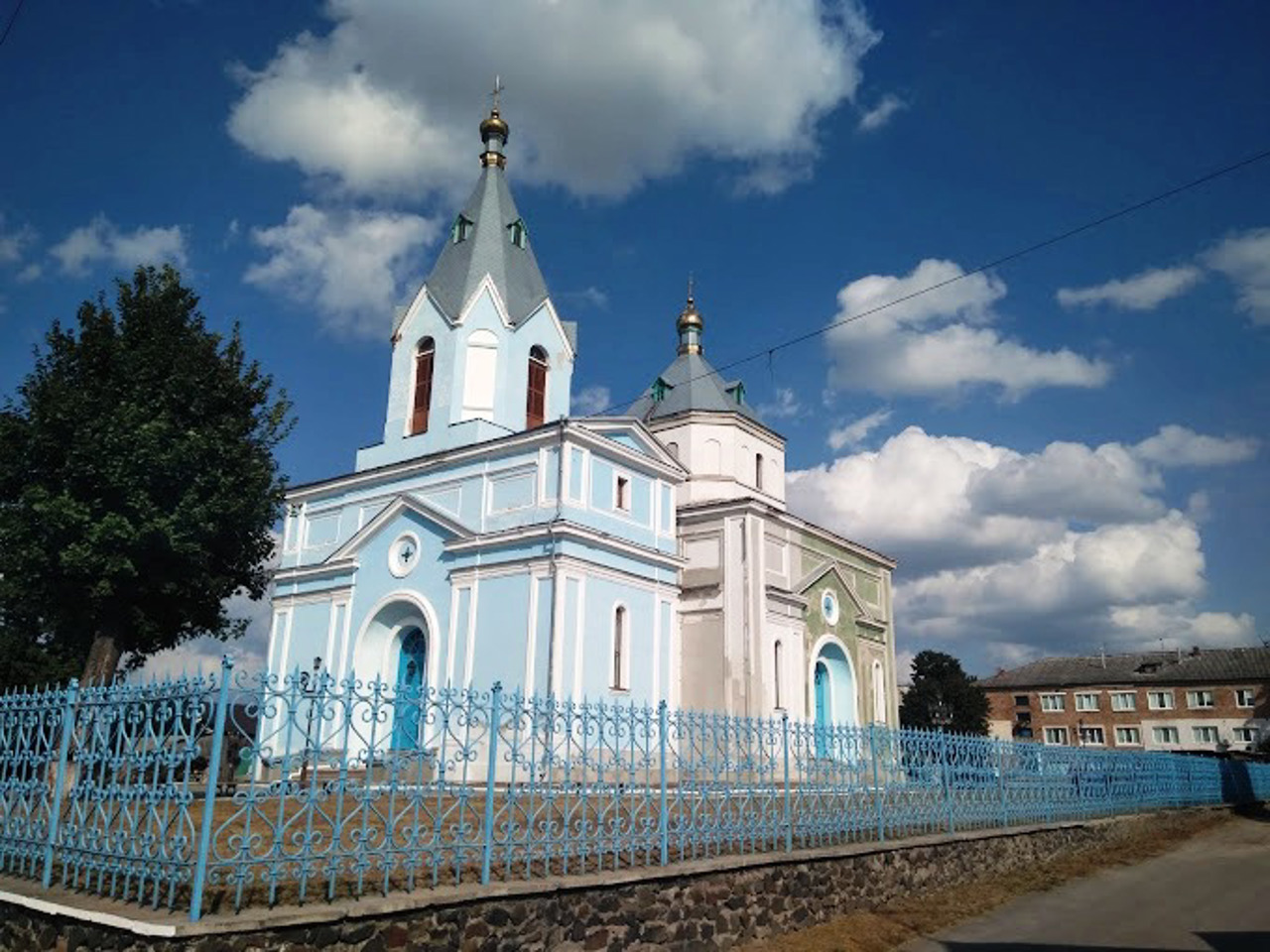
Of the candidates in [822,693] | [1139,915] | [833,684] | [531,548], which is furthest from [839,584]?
[1139,915]

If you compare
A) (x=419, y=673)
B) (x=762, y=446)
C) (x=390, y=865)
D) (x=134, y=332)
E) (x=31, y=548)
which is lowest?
(x=390, y=865)

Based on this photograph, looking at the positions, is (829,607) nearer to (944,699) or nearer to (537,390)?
(537,390)

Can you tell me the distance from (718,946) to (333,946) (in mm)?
4140

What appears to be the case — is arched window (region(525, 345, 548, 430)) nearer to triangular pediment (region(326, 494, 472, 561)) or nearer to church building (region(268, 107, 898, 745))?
church building (region(268, 107, 898, 745))

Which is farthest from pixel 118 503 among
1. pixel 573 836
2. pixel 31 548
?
pixel 573 836

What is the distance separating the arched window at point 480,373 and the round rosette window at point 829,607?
10.9m

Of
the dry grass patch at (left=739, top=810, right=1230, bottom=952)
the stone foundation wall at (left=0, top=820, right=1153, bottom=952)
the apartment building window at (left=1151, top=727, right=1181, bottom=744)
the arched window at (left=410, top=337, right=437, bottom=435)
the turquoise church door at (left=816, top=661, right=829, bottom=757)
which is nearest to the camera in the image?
the stone foundation wall at (left=0, top=820, right=1153, bottom=952)

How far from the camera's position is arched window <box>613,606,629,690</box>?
2036cm

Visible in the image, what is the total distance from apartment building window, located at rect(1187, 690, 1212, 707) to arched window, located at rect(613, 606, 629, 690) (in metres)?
50.7

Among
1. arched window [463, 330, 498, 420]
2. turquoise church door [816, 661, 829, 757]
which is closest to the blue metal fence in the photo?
arched window [463, 330, 498, 420]

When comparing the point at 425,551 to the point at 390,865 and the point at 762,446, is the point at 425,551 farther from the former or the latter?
the point at 390,865

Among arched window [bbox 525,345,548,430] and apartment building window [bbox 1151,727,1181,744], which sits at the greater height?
arched window [bbox 525,345,548,430]

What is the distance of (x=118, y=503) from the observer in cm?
1692

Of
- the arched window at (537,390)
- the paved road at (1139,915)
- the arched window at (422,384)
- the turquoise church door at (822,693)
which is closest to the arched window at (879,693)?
the turquoise church door at (822,693)
